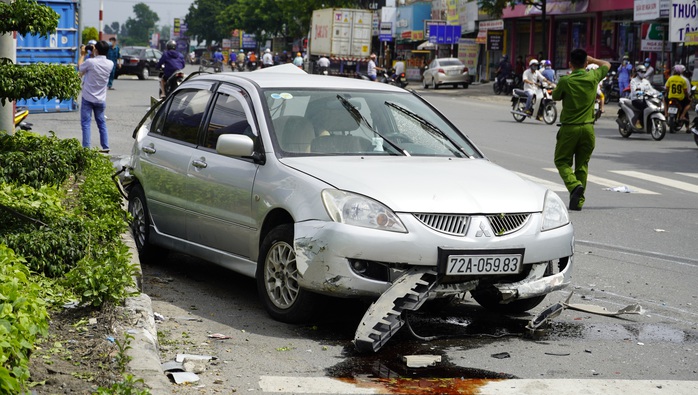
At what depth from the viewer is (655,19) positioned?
39125mm

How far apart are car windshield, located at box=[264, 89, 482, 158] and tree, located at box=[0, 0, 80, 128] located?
157cm

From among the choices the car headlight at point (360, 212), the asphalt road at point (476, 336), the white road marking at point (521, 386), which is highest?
the car headlight at point (360, 212)

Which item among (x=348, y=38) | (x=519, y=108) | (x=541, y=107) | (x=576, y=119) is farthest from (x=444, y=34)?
(x=576, y=119)

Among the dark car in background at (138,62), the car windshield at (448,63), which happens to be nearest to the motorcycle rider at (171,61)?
the dark car in background at (138,62)

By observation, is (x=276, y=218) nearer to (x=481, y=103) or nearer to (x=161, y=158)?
(x=161, y=158)

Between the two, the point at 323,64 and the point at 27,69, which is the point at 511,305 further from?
the point at 323,64

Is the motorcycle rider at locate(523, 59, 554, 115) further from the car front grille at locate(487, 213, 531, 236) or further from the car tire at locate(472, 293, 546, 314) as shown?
the car front grille at locate(487, 213, 531, 236)

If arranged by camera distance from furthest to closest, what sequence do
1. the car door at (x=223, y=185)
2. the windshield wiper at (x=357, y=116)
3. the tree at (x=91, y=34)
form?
1. the tree at (x=91, y=34)
2. the windshield wiper at (x=357, y=116)
3. the car door at (x=223, y=185)

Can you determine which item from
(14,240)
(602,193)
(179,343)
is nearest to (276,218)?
(179,343)

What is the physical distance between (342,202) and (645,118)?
19.6 meters

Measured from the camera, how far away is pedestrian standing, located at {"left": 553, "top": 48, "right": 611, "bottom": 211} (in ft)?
41.0

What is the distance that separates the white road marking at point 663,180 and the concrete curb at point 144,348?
10969 millimetres

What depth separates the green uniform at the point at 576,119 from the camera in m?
12.5

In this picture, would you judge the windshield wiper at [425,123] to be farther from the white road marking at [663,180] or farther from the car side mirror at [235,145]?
the white road marking at [663,180]
